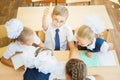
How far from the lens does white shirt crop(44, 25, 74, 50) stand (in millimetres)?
2384

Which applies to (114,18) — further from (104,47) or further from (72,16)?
(104,47)

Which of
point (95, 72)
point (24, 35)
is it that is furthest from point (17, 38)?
point (95, 72)

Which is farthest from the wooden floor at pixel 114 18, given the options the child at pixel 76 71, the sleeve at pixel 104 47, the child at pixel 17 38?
the child at pixel 76 71

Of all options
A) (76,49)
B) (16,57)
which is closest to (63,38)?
(76,49)

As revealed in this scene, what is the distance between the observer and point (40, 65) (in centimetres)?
161

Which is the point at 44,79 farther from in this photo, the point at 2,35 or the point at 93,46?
the point at 2,35

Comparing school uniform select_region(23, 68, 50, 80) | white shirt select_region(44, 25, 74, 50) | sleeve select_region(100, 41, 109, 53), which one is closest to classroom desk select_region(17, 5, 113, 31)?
white shirt select_region(44, 25, 74, 50)

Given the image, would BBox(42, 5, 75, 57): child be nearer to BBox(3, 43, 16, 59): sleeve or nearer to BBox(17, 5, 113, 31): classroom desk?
BBox(17, 5, 113, 31): classroom desk

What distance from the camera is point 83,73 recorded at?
55.6 inches

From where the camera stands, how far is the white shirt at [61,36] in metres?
2.38

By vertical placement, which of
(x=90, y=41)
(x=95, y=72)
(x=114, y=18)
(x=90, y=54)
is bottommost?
(x=95, y=72)

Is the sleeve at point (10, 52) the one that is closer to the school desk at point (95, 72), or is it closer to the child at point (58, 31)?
the school desk at point (95, 72)

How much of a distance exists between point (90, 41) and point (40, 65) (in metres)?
0.62

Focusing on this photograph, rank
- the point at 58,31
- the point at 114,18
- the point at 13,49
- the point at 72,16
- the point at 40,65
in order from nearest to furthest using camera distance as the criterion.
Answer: the point at 40,65
the point at 13,49
the point at 58,31
the point at 72,16
the point at 114,18
